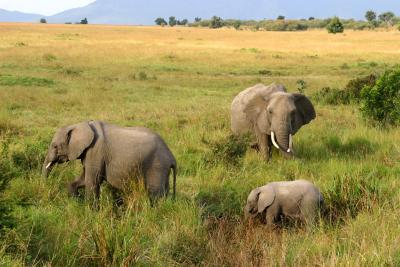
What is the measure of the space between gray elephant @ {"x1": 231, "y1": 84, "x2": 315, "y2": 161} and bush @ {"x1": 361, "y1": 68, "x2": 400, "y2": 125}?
2543 millimetres

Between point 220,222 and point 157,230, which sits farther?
point 220,222

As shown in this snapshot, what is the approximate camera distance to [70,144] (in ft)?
21.5

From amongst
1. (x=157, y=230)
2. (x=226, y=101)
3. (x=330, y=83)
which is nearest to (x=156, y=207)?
(x=157, y=230)

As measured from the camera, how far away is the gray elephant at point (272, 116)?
895 centimetres

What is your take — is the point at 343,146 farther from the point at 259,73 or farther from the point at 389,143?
the point at 259,73

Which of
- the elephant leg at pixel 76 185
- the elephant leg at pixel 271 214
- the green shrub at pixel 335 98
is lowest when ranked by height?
the green shrub at pixel 335 98

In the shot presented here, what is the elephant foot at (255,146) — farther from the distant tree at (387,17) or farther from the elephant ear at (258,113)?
the distant tree at (387,17)

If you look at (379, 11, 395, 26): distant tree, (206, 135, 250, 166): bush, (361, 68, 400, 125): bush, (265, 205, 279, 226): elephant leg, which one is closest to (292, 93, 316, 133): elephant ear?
(206, 135, 250, 166): bush

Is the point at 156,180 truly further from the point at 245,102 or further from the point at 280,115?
the point at 245,102

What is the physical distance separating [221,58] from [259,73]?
6888 mm

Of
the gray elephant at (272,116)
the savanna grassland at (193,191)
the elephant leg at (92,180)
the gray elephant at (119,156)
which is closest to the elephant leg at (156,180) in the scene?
the gray elephant at (119,156)

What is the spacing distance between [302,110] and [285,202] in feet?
11.7

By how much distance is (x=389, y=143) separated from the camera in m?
9.88

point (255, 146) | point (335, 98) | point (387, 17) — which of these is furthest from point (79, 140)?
point (387, 17)
